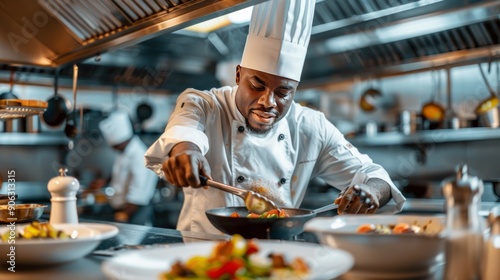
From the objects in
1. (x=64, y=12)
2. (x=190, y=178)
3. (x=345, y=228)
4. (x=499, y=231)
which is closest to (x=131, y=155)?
(x=64, y=12)

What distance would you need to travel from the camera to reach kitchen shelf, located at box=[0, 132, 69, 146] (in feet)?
18.3

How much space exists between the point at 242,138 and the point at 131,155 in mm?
3092

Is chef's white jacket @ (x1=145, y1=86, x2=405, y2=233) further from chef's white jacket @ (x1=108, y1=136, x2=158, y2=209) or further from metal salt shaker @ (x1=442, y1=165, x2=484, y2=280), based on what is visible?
chef's white jacket @ (x1=108, y1=136, x2=158, y2=209)

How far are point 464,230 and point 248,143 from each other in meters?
1.37

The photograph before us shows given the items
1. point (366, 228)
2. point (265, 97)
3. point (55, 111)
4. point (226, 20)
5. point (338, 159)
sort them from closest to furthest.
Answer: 1. point (366, 228)
2. point (265, 97)
3. point (338, 159)
4. point (55, 111)
5. point (226, 20)

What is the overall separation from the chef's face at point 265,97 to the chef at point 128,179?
307 cm

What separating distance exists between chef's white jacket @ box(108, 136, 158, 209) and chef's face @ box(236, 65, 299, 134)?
3.07 meters

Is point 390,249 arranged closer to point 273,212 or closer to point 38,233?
point 273,212

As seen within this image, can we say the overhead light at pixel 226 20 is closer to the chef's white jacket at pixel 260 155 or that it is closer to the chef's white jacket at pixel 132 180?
the chef's white jacket at pixel 260 155

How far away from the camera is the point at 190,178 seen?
1.65 metres

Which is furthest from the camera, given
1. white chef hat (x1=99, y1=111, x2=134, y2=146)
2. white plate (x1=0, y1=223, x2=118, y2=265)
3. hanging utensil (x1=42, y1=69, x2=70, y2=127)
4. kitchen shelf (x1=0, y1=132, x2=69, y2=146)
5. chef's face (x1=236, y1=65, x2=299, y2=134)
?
kitchen shelf (x1=0, y1=132, x2=69, y2=146)

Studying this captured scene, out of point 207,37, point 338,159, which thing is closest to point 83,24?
point 338,159

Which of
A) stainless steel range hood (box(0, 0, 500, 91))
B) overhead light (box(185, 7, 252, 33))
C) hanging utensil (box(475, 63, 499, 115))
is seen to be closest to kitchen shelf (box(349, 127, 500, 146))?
hanging utensil (box(475, 63, 499, 115))

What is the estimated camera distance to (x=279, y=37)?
2.35m
